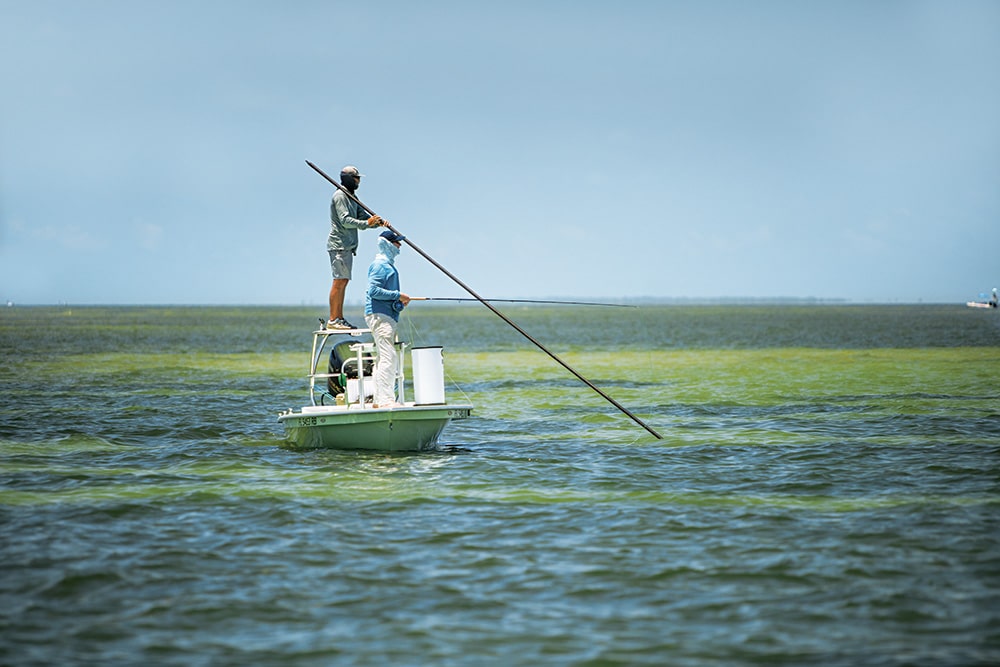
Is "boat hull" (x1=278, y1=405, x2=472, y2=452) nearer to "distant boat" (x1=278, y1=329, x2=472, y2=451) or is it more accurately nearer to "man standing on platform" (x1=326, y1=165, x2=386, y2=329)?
"distant boat" (x1=278, y1=329, x2=472, y2=451)

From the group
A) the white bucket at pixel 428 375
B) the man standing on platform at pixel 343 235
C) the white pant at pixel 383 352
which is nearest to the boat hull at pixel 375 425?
the white bucket at pixel 428 375

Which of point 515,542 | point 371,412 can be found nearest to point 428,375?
point 371,412

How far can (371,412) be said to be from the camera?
1606 centimetres

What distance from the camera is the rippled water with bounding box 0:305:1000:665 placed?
7.85m

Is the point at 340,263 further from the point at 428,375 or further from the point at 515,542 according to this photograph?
the point at 515,542

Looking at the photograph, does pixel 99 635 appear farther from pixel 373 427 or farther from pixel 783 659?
pixel 373 427

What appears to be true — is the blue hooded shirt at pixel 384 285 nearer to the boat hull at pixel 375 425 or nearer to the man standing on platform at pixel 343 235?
the man standing on platform at pixel 343 235

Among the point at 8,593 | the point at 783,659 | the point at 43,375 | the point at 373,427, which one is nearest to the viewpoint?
the point at 783,659

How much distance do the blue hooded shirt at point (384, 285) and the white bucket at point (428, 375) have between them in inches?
30.0

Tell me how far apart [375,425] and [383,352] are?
1156mm

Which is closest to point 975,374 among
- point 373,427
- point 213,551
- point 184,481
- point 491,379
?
point 491,379

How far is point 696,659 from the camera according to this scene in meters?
7.43

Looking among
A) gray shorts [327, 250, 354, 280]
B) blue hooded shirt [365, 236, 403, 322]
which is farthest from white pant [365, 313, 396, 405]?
gray shorts [327, 250, 354, 280]

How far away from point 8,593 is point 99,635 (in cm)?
163
